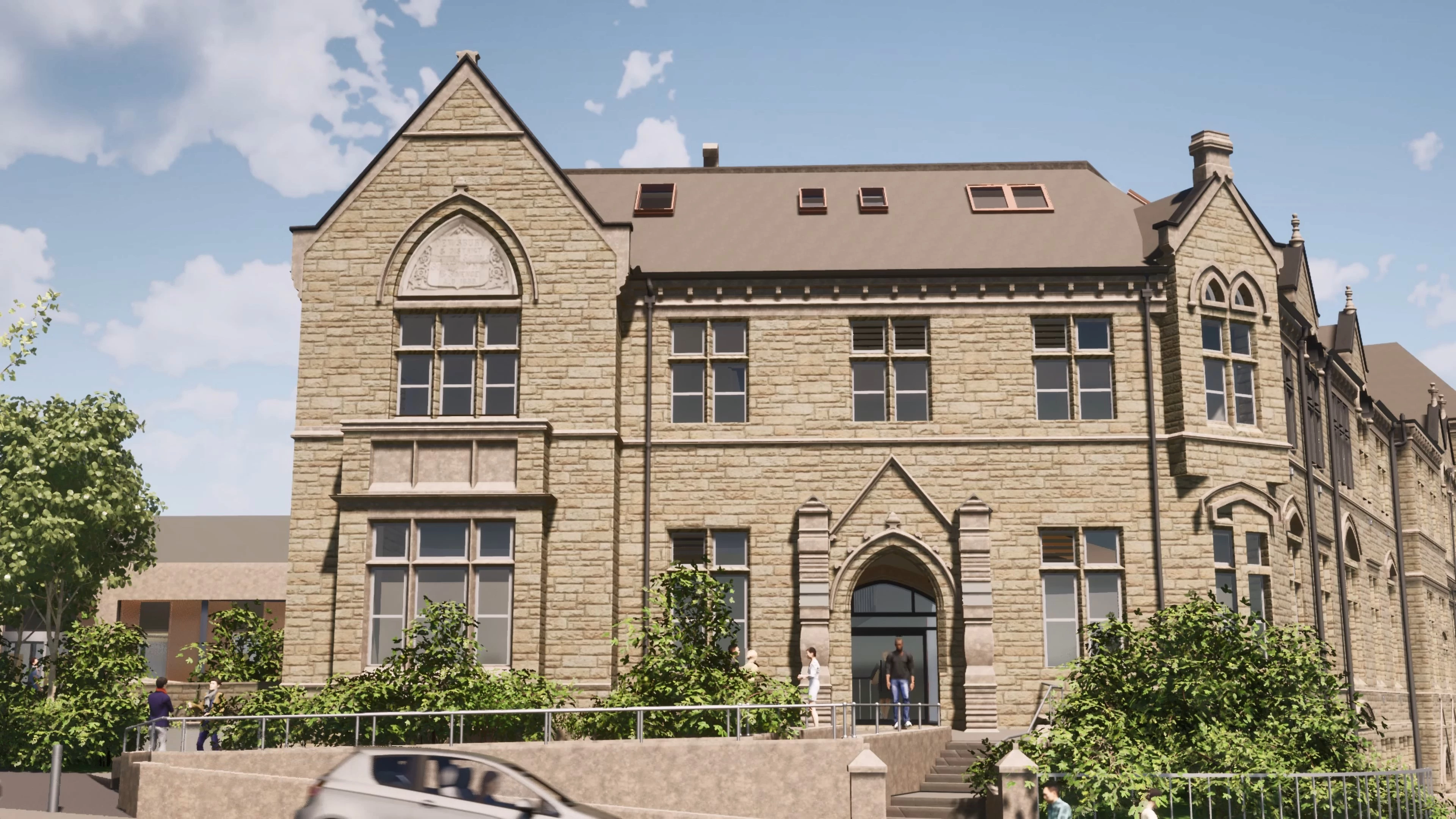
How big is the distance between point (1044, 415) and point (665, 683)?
10661 mm

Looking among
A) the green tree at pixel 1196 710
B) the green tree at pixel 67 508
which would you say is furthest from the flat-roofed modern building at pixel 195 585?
the green tree at pixel 1196 710

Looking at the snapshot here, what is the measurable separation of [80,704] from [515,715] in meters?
11.7

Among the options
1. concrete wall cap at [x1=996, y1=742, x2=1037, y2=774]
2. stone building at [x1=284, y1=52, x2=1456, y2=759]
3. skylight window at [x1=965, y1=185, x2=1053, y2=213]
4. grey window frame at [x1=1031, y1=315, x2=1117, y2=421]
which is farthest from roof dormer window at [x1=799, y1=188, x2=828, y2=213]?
concrete wall cap at [x1=996, y1=742, x2=1037, y2=774]

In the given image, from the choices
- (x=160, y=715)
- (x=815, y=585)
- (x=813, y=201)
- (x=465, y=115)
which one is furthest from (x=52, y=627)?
(x=813, y=201)

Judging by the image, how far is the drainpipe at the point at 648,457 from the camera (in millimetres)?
26750

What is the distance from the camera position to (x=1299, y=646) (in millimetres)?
19109

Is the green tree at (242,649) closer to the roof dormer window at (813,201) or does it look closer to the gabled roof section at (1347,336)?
the roof dormer window at (813,201)

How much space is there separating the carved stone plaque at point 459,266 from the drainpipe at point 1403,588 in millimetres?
27377

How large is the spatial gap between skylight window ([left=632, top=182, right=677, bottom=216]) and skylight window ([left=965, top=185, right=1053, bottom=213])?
6.82 metres

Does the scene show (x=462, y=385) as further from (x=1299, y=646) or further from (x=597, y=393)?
(x=1299, y=646)

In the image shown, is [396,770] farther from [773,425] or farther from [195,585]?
[195,585]

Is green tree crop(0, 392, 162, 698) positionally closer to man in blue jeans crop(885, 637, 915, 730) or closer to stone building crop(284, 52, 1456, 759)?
stone building crop(284, 52, 1456, 759)

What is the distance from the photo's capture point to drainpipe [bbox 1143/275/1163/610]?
2636 cm

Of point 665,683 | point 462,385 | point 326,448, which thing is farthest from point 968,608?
point 326,448
